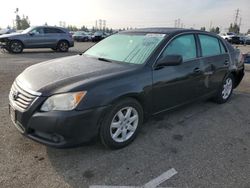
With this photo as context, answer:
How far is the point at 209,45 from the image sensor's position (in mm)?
5000

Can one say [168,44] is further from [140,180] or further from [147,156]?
[140,180]

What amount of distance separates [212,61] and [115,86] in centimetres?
246

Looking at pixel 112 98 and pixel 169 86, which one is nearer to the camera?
pixel 112 98

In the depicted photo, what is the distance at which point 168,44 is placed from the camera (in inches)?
156

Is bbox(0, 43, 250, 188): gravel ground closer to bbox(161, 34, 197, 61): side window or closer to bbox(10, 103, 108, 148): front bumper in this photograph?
bbox(10, 103, 108, 148): front bumper

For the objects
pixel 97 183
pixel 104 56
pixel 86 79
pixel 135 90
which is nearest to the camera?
pixel 97 183

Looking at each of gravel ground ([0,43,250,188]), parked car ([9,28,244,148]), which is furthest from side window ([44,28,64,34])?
gravel ground ([0,43,250,188])

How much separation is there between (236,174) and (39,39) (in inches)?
578

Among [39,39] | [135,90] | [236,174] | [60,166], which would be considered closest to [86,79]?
[135,90]

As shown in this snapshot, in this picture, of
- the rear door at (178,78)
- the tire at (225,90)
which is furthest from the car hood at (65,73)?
the tire at (225,90)

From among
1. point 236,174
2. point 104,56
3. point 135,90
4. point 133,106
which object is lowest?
point 236,174

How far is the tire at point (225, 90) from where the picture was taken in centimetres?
547

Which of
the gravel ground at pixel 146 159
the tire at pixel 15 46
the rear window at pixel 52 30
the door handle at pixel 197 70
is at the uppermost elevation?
the rear window at pixel 52 30

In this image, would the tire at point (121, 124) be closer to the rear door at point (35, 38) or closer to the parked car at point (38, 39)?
the parked car at point (38, 39)
